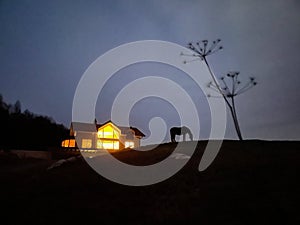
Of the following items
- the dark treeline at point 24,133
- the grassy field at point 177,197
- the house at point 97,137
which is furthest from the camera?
the house at point 97,137

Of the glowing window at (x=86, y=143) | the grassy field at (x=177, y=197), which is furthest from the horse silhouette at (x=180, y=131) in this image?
the glowing window at (x=86, y=143)

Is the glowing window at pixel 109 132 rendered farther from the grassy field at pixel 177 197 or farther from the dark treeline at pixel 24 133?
the grassy field at pixel 177 197

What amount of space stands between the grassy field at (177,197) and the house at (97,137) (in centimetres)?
3344

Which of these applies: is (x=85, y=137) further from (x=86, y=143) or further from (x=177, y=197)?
(x=177, y=197)

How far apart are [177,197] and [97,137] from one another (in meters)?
41.3

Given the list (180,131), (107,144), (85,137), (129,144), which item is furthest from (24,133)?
(180,131)

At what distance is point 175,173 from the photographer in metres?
14.9

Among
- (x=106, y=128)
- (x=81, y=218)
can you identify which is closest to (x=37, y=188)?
(x=81, y=218)

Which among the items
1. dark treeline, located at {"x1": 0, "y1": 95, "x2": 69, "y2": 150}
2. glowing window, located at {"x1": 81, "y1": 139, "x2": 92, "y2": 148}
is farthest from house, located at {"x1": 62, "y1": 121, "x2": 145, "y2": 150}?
dark treeline, located at {"x1": 0, "y1": 95, "x2": 69, "y2": 150}

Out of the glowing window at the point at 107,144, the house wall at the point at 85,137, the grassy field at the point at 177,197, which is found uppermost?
the house wall at the point at 85,137

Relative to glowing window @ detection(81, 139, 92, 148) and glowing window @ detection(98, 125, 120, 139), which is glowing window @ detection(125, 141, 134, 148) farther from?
glowing window @ detection(81, 139, 92, 148)

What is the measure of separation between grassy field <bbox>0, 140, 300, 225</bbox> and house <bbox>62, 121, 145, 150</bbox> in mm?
33437

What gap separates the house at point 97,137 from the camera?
49.7m

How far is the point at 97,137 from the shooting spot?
50.6m
